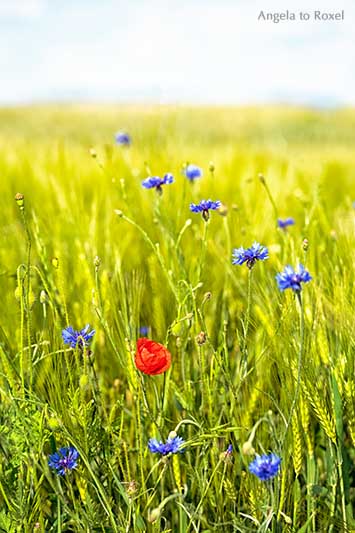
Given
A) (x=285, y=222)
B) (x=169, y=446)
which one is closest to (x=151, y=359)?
(x=169, y=446)

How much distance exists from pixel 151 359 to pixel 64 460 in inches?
5.0

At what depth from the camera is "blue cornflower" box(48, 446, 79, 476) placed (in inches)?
23.2

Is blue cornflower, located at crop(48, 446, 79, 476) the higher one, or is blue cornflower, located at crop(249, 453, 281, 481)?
blue cornflower, located at crop(48, 446, 79, 476)

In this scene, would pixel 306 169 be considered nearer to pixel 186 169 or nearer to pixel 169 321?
pixel 186 169

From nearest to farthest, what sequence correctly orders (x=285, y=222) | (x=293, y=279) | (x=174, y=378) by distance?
(x=293, y=279)
(x=174, y=378)
(x=285, y=222)

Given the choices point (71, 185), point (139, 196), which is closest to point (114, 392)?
point (139, 196)

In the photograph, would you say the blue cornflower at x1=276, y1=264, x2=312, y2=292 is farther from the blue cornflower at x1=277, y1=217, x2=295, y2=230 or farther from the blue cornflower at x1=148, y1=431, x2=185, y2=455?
the blue cornflower at x1=277, y1=217, x2=295, y2=230

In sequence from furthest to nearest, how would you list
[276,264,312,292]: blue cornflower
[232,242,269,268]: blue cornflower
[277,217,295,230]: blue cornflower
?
[277,217,295,230]: blue cornflower, [232,242,269,268]: blue cornflower, [276,264,312,292]: blue cornflower

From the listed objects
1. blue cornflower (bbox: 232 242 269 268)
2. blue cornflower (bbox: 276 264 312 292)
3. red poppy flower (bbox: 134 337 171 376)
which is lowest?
red poppy flower (bbox: 134 337 171 376)

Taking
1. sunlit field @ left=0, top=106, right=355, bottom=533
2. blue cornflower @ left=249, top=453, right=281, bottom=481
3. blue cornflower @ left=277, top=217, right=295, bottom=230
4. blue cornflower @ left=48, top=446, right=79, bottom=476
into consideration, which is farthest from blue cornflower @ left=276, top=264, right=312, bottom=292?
blue cornflower @ left=277, top=217, right=295, bottom=230

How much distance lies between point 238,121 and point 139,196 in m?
8.79

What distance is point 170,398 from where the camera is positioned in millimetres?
765

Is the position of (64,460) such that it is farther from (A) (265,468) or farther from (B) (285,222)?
(B) (285,222)

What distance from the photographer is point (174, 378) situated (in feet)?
2.52
